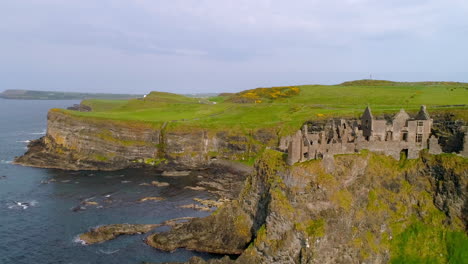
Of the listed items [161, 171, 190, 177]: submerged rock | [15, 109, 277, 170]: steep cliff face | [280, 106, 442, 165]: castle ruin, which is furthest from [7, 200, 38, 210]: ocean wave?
[280, 106, 442, 165]: castle ruin

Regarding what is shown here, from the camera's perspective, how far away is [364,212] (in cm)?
4309

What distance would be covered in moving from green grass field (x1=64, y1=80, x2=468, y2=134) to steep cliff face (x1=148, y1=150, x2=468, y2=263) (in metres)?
40.0

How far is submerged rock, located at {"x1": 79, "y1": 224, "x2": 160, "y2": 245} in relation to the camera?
53.6 meters

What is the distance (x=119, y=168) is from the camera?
98.6m

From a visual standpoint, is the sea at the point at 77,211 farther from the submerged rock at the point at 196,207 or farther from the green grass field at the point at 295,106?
the green grass field at the point at 295,106

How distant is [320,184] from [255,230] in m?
12.3

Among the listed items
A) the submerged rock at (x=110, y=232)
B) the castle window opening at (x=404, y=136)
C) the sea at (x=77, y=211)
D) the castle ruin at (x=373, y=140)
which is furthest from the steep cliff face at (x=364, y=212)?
the submerged rock at (x=110, y=232)

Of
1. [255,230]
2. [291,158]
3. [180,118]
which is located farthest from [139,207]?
[180,118]

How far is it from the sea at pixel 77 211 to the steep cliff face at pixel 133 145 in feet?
22.5

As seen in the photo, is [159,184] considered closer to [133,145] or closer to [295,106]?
[133,145]

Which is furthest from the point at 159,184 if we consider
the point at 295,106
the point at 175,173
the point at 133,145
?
the point at 295,106

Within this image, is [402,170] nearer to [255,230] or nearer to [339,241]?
[339,241]

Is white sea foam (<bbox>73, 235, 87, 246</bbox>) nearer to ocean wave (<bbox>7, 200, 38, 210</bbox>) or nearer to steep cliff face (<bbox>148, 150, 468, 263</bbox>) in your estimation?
ocean wave (<bbox>7, 200, 38, 210</bbox>)

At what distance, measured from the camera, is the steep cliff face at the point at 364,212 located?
133 feet
